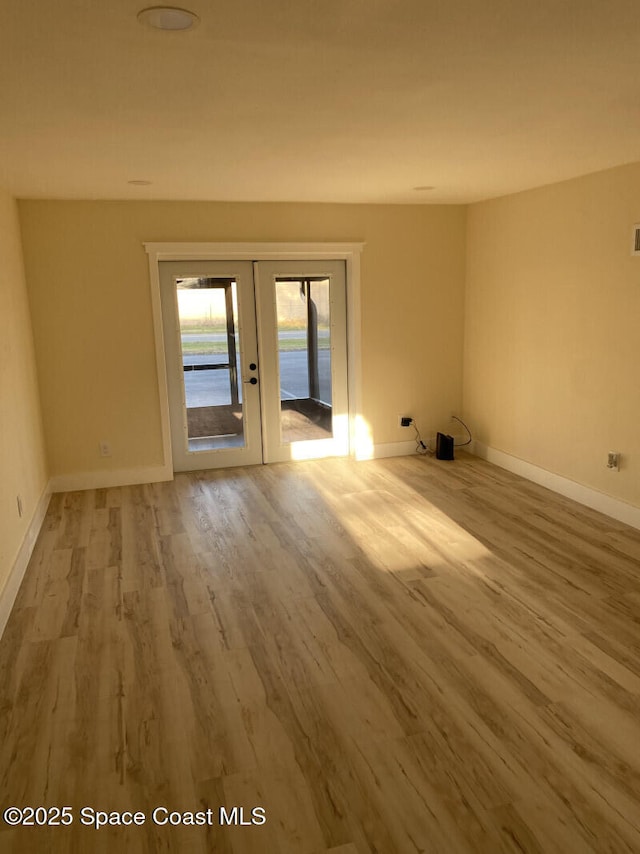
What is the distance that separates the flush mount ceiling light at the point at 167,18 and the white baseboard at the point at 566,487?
385 cm

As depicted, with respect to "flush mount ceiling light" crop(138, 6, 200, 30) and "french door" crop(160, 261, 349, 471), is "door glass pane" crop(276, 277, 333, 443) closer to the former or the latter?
"french door" crop(160, 261, 349, 471)

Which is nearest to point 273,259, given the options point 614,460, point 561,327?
point 561,327

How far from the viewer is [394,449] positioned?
6117 mm

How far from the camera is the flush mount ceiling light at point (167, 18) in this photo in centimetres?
167

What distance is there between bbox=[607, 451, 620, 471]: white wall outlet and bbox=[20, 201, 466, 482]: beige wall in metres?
2.11

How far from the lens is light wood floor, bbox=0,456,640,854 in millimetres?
1928

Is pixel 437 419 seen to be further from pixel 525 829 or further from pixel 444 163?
pixel 525 829

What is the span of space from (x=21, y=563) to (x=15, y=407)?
3.39 ft

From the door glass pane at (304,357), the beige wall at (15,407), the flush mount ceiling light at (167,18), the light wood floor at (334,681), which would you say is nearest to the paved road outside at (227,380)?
the door glass pane at (304,357)

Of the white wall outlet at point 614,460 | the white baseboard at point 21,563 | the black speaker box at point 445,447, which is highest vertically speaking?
the white wall outlet at point 614,460

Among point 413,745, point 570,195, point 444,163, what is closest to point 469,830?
point 413,745

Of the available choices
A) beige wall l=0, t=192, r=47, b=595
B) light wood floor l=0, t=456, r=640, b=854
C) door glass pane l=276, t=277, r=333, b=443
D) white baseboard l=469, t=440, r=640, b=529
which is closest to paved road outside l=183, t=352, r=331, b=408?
door glass pane l=276, t=277, r=333, b=443

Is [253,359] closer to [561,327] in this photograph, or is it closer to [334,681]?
[561,327]

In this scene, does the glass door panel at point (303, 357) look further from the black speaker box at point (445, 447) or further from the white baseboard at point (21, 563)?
the white baseboard at point (21, 563)
